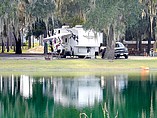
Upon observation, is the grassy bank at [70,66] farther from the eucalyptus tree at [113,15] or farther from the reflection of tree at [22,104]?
the reflection of tree at [22,104]

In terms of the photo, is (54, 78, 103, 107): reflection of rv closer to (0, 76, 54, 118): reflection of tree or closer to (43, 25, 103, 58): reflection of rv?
(0, 76, 54, 118): reflection of tree

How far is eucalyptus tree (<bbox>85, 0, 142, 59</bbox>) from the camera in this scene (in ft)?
123

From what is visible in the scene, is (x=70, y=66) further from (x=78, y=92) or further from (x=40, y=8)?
(x=78, y=92)

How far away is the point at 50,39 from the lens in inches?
1807

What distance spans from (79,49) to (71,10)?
11.5 ft

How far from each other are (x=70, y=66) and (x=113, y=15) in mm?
4774

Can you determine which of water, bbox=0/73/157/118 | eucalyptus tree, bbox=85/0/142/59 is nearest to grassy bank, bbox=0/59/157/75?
eucalyptus tree, bbox=85/0/142/59

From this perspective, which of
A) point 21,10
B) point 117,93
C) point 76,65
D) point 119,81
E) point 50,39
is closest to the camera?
point 117,93

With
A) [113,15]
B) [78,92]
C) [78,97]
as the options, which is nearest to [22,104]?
[78,97]

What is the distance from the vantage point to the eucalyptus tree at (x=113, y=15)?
3756cm

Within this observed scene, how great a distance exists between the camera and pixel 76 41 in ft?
149

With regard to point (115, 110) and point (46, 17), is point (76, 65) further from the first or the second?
point (115, 110)

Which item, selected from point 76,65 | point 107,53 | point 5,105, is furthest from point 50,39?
point 5,105

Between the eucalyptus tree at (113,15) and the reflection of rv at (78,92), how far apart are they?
29.7 ft
